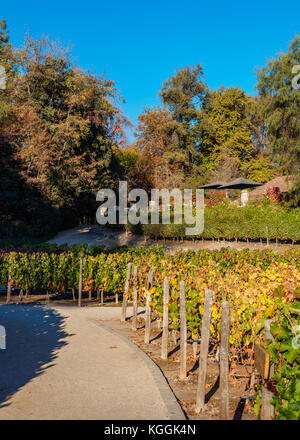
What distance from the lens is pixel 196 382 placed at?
5.98m

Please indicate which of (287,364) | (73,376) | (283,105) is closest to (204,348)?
(287,364)

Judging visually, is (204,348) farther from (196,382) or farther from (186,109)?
(186,109)

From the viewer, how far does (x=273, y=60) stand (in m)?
25.1

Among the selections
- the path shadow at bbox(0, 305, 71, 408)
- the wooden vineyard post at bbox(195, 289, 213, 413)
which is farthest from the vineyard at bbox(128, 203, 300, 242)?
the wooden vineyard post at bbox(195, 289, 213, 413)

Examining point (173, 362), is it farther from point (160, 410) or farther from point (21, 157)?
point (21, 157)

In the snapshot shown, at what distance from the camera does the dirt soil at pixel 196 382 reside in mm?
4852

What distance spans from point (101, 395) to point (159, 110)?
4371cm

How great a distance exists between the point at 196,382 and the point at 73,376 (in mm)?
1850

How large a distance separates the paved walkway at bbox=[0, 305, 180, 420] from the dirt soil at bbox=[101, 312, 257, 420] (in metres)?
0.31

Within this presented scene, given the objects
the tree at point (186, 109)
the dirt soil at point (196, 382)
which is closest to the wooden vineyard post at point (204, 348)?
the dirt soil at point (196, 382)

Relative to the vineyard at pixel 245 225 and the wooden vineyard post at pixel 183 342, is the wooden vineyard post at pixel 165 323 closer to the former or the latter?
the wooden vineyard post at pixel 183 342
